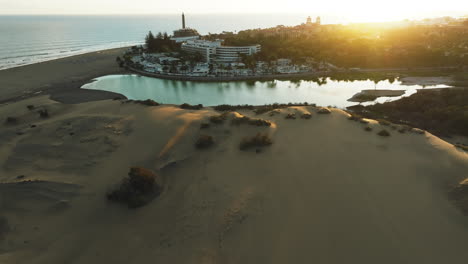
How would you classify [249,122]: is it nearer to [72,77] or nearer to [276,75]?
[276,75]

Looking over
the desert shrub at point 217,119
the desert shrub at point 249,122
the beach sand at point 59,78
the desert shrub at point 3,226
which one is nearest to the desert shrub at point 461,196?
the desert shrub at point 249,122

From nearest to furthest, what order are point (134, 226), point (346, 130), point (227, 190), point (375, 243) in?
point (375, 243)
point (134, 226)
point (227, 190)
point (346, 130)

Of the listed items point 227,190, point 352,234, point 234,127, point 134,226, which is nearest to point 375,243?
point 352,234

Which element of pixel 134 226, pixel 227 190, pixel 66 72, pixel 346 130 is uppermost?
pixel 66 72

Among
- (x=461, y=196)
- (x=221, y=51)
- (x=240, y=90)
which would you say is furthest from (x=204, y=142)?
(x=221, y=51)

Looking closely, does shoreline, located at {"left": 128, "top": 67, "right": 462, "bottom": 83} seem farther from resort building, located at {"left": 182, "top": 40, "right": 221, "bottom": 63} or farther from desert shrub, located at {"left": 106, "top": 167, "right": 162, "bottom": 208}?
desert shrub, located at {"left": 106, "top": 167, "right": 162, "bottom": 208}

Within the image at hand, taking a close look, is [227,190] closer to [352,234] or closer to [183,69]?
[352,234]

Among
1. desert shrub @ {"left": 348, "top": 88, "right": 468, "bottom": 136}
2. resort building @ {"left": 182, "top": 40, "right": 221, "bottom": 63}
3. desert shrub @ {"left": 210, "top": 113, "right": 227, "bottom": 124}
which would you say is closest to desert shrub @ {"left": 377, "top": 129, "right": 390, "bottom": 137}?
desert shrub @ {"left": 348, "top": 88, "right": 468, "bottom": 136}
